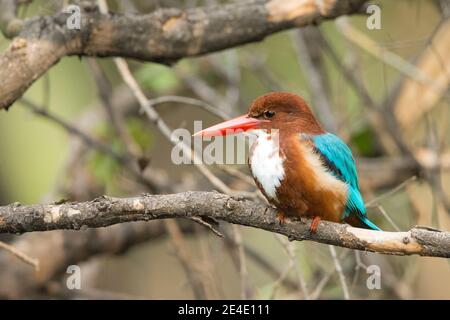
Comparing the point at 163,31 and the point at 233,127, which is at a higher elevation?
the point at 163,31

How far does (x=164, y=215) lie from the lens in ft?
7.98

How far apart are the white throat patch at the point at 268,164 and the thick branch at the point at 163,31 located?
0.60m

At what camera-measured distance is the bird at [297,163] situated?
9.08ft

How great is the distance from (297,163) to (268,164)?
97 millimetres

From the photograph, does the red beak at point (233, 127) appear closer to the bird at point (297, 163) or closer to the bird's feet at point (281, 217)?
the bird at point (297, 163)

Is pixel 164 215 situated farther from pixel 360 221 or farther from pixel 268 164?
pixel 360 221

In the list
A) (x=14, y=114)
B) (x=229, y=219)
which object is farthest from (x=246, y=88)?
(x=229, y=219)

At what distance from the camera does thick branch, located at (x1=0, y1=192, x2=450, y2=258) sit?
2.38 meters

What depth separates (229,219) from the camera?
2463 mm

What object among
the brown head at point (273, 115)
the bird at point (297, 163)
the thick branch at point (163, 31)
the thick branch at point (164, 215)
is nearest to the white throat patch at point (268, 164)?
the bird at point (297, 163)

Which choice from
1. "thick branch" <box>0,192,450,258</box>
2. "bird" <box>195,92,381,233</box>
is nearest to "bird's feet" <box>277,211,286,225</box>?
"bird" <box>195,92,381,233</box>

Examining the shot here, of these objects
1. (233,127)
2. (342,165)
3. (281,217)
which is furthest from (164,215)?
(342,165)
